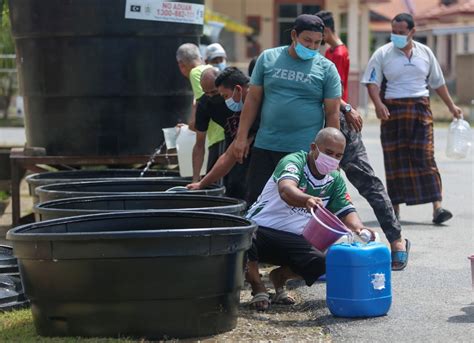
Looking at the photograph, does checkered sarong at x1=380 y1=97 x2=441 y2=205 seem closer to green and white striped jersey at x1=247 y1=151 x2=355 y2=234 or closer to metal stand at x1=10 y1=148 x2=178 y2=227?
metal stand at x1=10 y1=148 x2=178 y2=227

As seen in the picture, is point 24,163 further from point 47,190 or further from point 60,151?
point 47,190

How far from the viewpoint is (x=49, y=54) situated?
1012 centimetres

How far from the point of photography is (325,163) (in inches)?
249

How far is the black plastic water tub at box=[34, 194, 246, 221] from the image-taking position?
23.1ft

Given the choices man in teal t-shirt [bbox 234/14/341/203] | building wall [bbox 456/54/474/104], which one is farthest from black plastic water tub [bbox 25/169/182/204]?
building wall [bbox 456/54/474/104]

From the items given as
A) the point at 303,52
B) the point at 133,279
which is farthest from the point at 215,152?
the point at 133,279

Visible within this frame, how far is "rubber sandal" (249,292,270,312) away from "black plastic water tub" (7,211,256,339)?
0.72m

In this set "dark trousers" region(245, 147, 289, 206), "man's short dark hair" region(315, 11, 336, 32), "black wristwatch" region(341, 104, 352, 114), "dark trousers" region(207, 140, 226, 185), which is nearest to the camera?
"dark trousers" region(245, 147, 289, 206)

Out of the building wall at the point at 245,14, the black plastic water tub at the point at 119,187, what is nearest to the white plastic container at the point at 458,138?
the black plastic water tub at the point at 119,187

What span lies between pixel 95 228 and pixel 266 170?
4.52ft

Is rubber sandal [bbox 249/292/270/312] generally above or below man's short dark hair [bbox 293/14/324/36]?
below

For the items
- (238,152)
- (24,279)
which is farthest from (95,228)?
(238,152)

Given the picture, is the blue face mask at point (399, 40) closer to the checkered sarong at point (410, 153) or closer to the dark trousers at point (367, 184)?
the checkered sarong at point (410, 153)

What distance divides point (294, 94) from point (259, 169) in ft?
1.87
